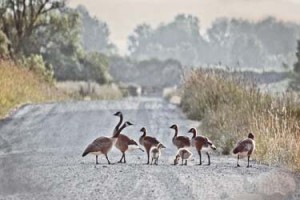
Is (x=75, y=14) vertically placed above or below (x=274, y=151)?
above

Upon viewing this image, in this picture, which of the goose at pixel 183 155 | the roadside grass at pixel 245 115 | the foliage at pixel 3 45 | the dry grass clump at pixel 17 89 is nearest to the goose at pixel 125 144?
the goose at pixel 183 155

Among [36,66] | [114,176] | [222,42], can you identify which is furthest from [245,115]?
[222,42]

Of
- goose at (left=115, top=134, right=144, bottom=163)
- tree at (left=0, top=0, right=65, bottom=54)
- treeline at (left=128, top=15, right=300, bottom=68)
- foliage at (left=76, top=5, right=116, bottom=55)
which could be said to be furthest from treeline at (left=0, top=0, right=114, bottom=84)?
foliage at (left=76, top=5, right=116, bottom=55)

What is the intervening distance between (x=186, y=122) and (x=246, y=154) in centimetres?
1056

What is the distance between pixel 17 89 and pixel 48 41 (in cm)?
2835

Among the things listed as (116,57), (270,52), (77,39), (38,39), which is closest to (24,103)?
(38,39)

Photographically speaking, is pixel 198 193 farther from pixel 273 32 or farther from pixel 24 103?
pixel 273 32

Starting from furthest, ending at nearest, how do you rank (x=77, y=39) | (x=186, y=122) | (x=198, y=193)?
(x=77, y=39), (x=186, y=122), (x=198, y=193)

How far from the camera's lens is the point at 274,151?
1587 cm

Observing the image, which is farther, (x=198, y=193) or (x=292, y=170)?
(x=292, y=170)

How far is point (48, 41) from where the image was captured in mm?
60750

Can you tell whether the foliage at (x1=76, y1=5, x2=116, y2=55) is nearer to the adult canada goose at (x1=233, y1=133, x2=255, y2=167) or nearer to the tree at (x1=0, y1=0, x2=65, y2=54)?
the tree at (x1=0, y1=0, x2=65, y2=54)

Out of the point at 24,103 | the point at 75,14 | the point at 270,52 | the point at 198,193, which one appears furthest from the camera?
the point at 270,52

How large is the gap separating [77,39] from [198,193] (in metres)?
53.7
